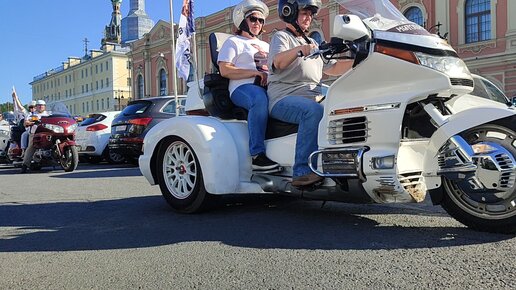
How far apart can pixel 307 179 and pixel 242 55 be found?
156 centimetres

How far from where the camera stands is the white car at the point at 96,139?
509 inches

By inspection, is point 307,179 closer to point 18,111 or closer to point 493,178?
point 493,178

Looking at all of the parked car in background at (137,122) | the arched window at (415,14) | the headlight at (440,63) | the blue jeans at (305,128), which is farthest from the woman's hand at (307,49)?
the arched window at (415,14)

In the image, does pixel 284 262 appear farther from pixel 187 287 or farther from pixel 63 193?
pixel 63 193

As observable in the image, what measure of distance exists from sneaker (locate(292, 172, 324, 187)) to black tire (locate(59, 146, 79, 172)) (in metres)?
7.84

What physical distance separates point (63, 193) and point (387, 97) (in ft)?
16.0

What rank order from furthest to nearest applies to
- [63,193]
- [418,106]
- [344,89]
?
[63,193] < [344,89] < [418,106]

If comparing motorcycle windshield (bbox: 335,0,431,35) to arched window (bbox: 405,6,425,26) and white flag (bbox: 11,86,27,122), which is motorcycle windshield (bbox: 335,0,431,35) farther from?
arched window (bbox: 405,6,425,26)

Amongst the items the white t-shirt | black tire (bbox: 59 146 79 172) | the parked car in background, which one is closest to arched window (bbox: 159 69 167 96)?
the parked car in background

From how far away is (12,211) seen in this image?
17.5ft

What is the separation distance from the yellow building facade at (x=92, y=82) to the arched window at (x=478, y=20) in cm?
5795

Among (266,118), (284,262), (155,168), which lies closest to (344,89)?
(266,118)

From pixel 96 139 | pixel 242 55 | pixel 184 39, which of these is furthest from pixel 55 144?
pixel 242 55

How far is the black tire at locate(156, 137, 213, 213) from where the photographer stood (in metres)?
4.62
